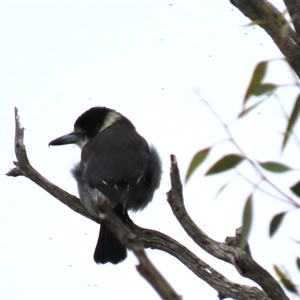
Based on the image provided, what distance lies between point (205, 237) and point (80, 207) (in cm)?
122

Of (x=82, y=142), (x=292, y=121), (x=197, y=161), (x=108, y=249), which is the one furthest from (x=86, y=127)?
(x=292, y=121)

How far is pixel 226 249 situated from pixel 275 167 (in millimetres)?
1347

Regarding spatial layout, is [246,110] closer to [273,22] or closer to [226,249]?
[273,22]

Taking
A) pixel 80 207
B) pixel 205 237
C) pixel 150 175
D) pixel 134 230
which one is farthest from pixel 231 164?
pixel 150 175

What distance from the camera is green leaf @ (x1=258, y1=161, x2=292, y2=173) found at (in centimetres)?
200

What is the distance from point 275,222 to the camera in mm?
2172

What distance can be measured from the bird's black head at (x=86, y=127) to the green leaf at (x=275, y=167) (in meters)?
3.58

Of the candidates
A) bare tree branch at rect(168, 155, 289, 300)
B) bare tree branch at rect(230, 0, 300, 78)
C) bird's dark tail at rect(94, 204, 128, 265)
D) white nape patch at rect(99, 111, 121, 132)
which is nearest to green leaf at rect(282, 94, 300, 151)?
bare tree branch at rect(230, 0, 300, 78)

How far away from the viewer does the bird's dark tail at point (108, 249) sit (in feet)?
14.7

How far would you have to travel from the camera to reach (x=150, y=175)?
191 inches

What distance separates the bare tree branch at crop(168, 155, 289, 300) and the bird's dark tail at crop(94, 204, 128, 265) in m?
1.14

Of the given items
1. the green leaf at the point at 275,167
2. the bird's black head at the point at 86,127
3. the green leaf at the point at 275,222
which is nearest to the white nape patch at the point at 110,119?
the bird's black head at the point at 86,127

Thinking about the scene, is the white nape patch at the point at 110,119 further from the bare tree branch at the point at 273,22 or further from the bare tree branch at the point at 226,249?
the bare tree branch at the point at 273,22

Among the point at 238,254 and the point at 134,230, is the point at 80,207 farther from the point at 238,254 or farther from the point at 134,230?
the point at 238,254
